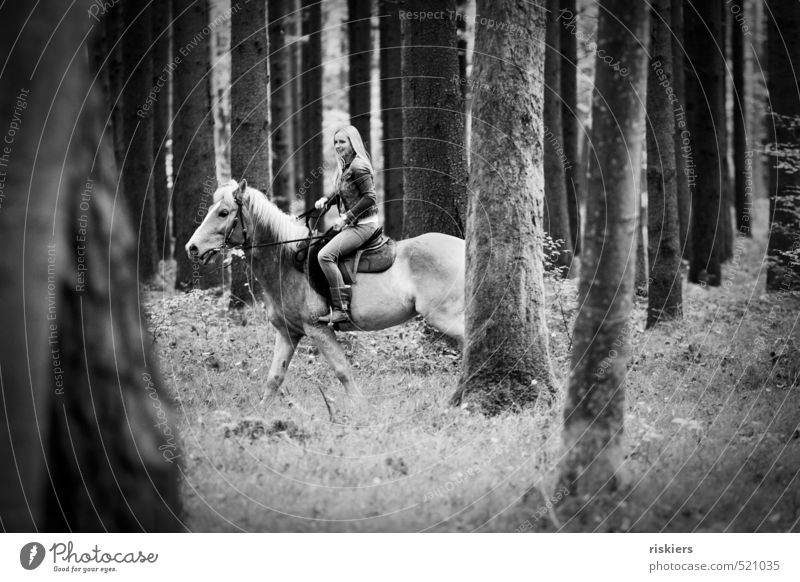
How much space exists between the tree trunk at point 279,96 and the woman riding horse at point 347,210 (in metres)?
5.02

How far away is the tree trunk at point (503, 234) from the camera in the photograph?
8484mm

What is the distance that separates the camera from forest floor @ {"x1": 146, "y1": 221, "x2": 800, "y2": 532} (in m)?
6.77

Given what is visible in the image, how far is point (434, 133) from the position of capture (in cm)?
1170

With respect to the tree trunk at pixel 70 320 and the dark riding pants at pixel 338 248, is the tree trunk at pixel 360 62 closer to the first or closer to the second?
the dark riding pants at pixel 338 248

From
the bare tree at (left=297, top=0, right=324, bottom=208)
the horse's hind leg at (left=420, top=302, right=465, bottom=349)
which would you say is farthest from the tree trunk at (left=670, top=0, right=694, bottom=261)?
the bare tree at (left=297, top=0, right=324, bottom=208)

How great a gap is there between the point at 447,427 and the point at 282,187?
42.2ft

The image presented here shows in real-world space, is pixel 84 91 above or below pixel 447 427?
above

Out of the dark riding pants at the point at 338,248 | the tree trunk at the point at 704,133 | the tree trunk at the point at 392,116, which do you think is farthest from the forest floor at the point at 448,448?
the tree trunk at the point at 392,116

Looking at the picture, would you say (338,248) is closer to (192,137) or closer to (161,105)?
(192,137)

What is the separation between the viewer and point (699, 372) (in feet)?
35.1

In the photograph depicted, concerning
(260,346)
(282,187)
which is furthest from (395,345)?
(282,187)

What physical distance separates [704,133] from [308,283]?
12.4m

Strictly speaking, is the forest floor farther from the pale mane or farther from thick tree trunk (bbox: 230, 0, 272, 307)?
thick tree trunk (bbox: 230, 0, 272, 307)

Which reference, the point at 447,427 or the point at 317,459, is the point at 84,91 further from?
the point at 447,427
